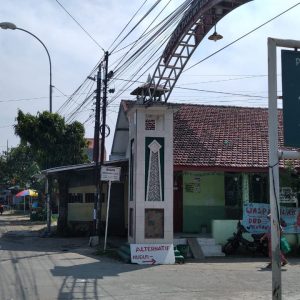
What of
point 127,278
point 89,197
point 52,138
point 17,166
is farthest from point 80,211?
point 17,166

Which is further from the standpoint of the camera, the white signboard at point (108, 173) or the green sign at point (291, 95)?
the white signboard at point (108, 173)

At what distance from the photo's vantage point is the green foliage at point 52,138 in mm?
29484

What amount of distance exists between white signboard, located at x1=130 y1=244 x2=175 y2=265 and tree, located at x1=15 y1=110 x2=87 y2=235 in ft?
49.2

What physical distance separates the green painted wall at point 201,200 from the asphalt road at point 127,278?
419cm

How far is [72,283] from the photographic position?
11.3 metres

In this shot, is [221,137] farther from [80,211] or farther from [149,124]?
[80,211]

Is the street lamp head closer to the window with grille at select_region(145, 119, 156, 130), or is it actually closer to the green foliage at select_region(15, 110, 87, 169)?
the window with grille at select_region(145, 119, 156, 130)

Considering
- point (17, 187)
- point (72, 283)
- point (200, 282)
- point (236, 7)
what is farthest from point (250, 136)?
point (17, 187)

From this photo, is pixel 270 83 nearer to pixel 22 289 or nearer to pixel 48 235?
pixel 22 289

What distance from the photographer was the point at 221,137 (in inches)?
871

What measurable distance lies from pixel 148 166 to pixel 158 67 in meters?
3.18

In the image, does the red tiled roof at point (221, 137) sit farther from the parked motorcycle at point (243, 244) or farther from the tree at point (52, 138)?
the tree at point (52, 138)

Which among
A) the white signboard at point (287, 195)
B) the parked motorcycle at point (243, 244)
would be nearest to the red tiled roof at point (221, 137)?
the white signboard at point (287, 195)

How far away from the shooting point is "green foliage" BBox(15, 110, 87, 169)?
29484 millimetres
